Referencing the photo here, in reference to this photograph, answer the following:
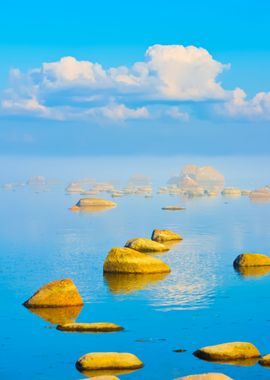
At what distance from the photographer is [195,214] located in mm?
164375

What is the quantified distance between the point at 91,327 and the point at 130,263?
21.7m

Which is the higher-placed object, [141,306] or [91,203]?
[91,203]

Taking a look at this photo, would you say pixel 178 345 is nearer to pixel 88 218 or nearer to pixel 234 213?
pixel 88 218

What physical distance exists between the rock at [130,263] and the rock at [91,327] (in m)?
20.7

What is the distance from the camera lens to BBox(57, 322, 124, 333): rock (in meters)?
44.7

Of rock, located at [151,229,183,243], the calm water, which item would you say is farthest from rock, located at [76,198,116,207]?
rock, located at [151,229,183,243]

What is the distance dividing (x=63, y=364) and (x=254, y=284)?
28.8 meters

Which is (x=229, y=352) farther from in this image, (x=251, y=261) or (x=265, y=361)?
(x=251, y=261)

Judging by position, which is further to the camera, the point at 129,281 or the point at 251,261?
the point at 251,261

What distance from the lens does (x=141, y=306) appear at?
52.8m

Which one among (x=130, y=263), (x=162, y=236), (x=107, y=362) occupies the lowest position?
(x=107, y=362)

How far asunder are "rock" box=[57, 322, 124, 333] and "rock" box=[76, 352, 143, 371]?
23.3 ft

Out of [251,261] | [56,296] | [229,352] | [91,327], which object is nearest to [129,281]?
[56,296]

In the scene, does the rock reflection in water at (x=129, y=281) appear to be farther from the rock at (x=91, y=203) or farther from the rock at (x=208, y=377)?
the rock at (x=91, y=203)
